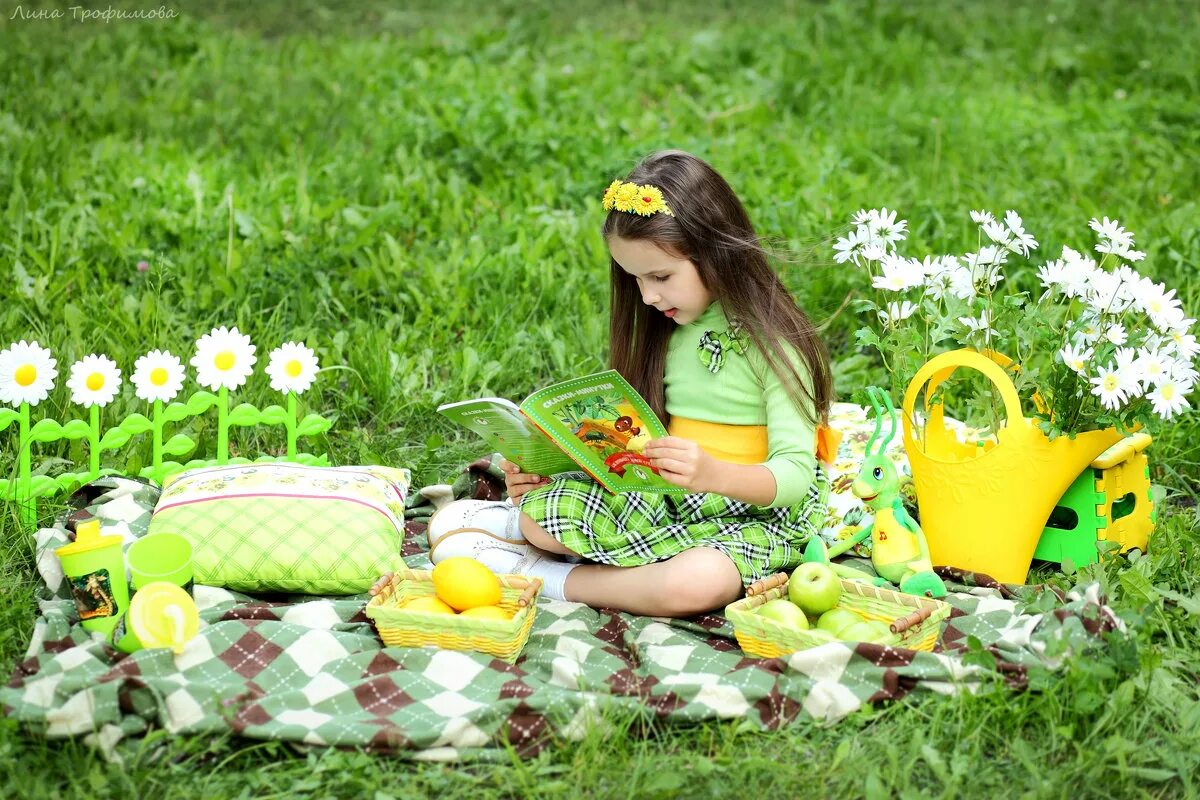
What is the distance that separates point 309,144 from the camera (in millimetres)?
5723

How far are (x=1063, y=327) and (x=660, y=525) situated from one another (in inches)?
42.5

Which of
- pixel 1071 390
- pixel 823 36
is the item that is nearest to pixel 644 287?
pixel 1071 390

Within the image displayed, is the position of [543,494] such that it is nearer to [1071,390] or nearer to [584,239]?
[1071,390]

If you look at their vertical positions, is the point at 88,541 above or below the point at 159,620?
above

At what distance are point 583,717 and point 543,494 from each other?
0.80 meters

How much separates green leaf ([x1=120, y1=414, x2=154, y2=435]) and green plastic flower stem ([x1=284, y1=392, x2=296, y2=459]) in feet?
1.13

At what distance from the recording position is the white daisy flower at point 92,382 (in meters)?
3.14

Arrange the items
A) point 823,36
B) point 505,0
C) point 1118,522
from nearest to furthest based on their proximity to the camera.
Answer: point 1118,522 → point 823,36 → point 505,0

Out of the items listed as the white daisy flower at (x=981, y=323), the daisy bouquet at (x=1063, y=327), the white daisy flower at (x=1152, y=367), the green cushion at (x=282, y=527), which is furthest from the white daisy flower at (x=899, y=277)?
the green cushion at (x=282, y=527)

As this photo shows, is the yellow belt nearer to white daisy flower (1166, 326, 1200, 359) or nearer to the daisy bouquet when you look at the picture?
the daisy bouquet

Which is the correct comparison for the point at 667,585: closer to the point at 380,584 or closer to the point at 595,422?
the point at 595,422

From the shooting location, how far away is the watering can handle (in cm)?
306

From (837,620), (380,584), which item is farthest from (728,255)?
(380,584)

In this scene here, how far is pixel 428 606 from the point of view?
276 cm
